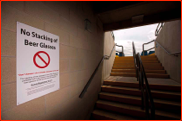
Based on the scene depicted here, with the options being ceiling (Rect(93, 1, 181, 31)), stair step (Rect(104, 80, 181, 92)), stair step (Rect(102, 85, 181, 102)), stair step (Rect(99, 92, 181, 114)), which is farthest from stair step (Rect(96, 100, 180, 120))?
ceiling (Rect(93, 1, 181, 31))

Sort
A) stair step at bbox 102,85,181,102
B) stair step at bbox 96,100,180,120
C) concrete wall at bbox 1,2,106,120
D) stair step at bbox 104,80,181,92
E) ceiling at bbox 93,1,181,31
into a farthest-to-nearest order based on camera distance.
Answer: stair step at bbox 104,80,181,92 < stair step at bbox 102,85,181,102 < ceiling at bbox 93,1,181,31 < stair step at bbox 96,100,180,120 < concrete wall at bbox 1,2,106,120

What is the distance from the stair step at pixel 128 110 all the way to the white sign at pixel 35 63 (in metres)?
1.61

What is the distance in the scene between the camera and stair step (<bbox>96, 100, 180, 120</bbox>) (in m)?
1.73

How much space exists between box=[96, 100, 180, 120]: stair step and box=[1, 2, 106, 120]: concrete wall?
1.49ft

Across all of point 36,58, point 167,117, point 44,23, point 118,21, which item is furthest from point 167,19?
point 36,58

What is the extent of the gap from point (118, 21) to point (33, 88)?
103 inches

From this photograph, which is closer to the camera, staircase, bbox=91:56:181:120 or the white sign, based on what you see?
the white sign

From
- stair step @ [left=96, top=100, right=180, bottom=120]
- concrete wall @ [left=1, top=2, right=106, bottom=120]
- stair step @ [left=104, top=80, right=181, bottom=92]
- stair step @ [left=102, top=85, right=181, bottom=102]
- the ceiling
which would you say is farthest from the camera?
stair step @ [left=104, top=80, right=181, bottom=92]

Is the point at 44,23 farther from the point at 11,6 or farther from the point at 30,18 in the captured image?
the point at 11,6

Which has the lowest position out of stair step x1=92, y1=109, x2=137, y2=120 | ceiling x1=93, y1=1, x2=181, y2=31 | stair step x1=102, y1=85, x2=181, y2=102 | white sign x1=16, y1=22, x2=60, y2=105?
stair step x1=92, y1=109, x2=137, y2=120

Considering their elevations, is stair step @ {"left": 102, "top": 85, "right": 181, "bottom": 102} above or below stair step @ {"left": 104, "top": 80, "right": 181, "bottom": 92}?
below

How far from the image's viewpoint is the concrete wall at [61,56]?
0.70 meters

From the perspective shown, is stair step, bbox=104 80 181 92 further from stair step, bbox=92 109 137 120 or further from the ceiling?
the ceiling

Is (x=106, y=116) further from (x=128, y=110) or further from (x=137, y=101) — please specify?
(x=137, y=101)
